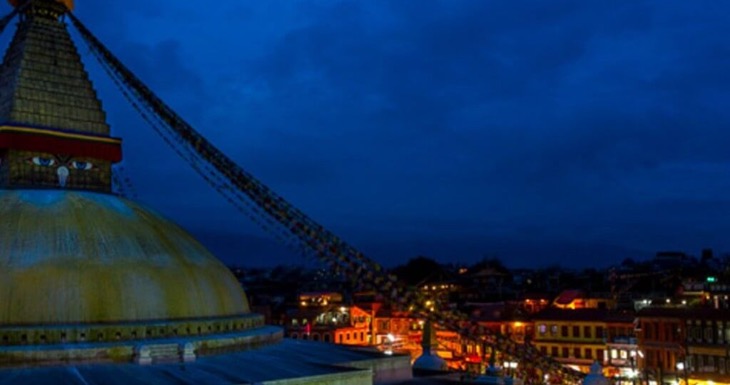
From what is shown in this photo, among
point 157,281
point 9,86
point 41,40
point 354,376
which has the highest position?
point 41,40

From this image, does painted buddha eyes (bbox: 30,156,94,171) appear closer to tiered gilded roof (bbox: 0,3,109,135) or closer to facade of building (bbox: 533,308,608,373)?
tiered gilded roof (bbox: 0,3,109,135)

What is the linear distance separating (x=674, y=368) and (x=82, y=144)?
4314cm

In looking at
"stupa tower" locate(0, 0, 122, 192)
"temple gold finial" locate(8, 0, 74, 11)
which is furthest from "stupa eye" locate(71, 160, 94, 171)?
"temple gold finial" locate(8, 0, 74, 11)

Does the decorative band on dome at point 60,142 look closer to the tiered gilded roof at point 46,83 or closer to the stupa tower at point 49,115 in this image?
the stupa tower at point 49,115

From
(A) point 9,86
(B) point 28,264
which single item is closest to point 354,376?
(B) point 28,264

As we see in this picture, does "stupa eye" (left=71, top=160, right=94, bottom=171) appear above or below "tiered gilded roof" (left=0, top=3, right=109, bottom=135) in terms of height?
below

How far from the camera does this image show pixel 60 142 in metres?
20.0

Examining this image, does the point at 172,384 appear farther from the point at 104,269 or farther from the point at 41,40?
the point at 41,40

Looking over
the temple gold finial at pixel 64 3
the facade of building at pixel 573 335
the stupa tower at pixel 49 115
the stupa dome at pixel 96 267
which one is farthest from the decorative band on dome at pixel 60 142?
the facade of building at pixel 573 335

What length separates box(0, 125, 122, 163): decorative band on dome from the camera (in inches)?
767

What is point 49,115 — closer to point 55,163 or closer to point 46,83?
point 46,83

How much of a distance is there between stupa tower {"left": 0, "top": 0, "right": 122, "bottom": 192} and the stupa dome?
2.57ft

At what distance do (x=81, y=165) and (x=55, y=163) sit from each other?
678 mm

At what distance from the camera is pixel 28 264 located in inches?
673
